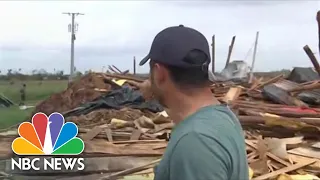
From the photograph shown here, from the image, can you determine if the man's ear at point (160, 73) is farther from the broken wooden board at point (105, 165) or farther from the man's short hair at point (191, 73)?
the broken wooden board at point (105, 165)

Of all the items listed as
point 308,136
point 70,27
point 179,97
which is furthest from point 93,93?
point 70,27

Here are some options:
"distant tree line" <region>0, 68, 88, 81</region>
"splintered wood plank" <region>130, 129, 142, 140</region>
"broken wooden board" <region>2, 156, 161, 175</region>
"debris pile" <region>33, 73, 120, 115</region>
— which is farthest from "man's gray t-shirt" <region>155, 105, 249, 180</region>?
"distant tree line" <region>0, 68, 88, 81</region>

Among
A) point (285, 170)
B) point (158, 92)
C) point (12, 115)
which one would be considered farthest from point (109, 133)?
point (12, 115)

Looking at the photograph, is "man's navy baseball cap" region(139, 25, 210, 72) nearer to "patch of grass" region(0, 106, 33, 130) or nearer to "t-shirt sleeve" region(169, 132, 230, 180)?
"t-shirt sleeve" region(169, 132, 230, 180)

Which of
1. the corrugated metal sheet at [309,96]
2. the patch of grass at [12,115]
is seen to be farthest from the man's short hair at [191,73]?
the patch of grass at [12,115]

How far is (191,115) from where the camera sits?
1978 millimetres

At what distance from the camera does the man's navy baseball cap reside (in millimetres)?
1989

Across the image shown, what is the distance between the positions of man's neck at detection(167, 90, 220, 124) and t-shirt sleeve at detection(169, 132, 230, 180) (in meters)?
0.16

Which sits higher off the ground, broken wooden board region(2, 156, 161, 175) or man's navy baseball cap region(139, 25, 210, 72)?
man's navy baseball cap region(139, 25, 210, 72)

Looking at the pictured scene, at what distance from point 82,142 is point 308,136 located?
293 centimetres

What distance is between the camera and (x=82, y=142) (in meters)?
7.35

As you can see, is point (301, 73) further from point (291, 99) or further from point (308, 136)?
point (308, 136)

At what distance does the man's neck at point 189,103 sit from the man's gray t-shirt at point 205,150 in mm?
29

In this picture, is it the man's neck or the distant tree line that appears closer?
the man's neck
